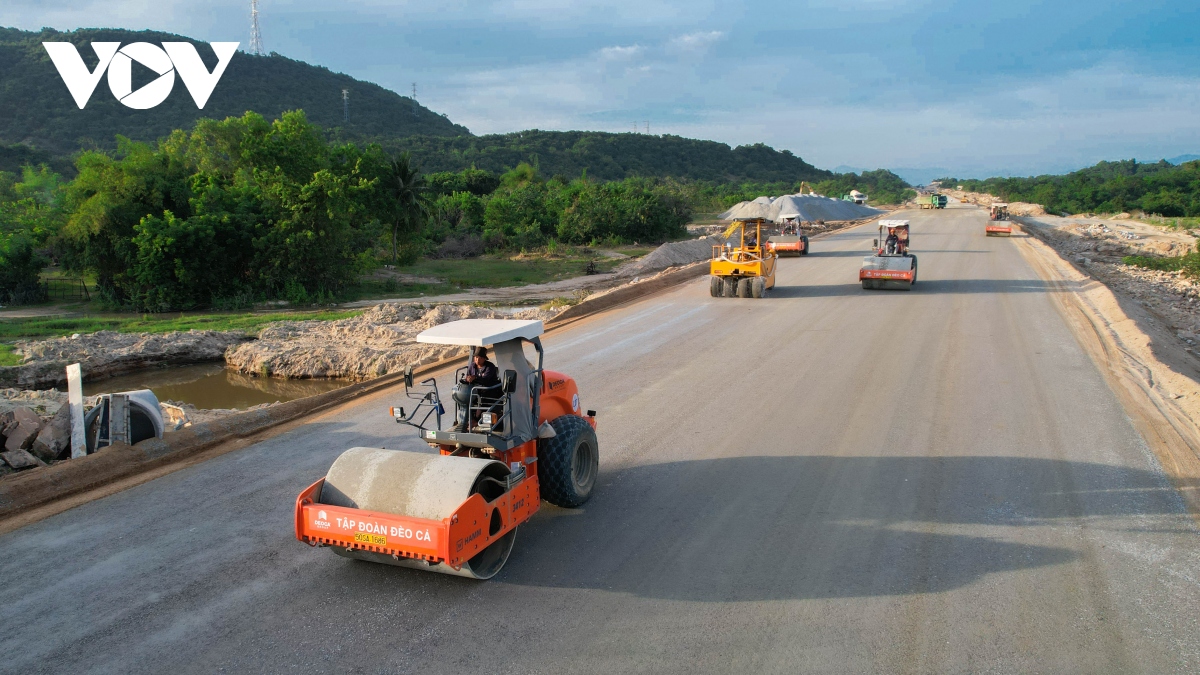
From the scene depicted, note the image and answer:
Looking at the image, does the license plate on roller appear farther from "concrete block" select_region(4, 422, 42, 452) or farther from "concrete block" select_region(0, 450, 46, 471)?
"concrete block" select_region(4, 422, 42, 452)

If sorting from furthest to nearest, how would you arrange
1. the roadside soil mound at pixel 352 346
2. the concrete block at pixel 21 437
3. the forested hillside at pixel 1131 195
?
1. the forested hillside at pixel 1131 195
2. the roadside soil mound at pixel 352 346
3. the concrete block at pixel 21 437

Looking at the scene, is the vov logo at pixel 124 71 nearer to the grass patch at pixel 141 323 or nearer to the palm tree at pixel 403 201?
the palm tree at pixel 403 201

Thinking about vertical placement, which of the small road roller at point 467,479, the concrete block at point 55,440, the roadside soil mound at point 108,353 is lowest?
the roadside soil mound at point 108,353

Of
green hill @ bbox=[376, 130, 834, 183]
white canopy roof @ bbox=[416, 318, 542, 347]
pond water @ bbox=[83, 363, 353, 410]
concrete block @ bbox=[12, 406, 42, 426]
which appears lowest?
pond water @ bbox=[83, 363, 353, 410]

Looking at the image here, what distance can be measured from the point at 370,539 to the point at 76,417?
6280 mm

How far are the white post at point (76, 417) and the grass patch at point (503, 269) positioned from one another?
945 inches

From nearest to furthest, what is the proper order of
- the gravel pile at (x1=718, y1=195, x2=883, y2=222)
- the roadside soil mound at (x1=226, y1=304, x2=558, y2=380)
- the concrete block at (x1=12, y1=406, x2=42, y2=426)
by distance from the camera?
1. the concrete block at (x1=12, y1=406, x2=42, y2=426)
2. the roadside soil mound at (x1=226, y1=304, x2=558, y2=380)
3. the gravel pile at (x1=718, y1=195, x2=883, y2=222)

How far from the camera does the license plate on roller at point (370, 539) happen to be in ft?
19.4

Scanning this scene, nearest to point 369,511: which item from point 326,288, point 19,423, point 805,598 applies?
point 805,598

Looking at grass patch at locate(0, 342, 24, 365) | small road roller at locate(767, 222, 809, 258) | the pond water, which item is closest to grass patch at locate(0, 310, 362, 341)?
grass patch at locate(0, 342, 24, 365)

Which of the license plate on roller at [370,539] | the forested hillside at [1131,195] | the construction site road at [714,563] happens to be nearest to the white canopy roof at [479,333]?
the license plate on roller at [370,539]

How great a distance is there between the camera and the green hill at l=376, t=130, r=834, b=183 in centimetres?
10962

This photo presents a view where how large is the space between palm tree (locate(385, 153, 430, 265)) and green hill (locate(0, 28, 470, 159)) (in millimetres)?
39825

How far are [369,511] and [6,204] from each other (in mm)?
40207
